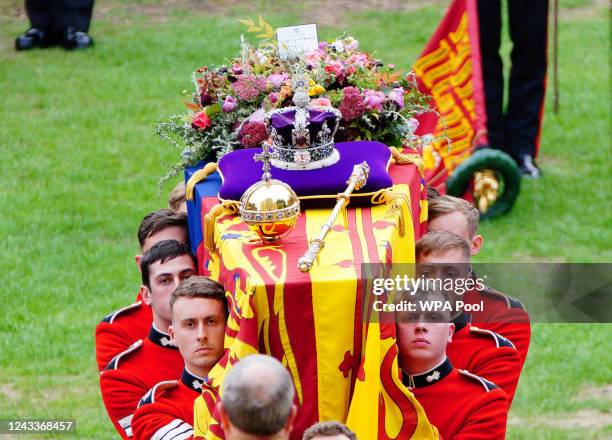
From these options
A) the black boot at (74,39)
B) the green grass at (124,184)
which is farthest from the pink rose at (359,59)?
the black boot at (74,39)

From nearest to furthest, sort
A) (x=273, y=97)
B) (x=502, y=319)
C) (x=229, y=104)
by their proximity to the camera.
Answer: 1. (x=502, y=319)
2. (x=273, y=97)
3. (x=229, y=104)

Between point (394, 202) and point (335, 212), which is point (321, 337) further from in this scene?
point (394, 202)

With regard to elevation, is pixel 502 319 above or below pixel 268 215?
below

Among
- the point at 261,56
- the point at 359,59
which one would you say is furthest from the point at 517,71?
the point at 261,56

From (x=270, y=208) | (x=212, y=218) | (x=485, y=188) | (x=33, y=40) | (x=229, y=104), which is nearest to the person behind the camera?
(x=270, y=208)

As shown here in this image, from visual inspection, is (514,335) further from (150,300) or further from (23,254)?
(23,254)

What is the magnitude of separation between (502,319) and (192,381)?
1288 millimetres

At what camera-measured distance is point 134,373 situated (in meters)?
4.77

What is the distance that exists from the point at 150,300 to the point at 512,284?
300 centimetres

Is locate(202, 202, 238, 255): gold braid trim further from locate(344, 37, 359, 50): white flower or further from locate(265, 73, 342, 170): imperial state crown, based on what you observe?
locate(344, 37, 359, 50): white flower

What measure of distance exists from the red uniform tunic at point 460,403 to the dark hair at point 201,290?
2.13 ft

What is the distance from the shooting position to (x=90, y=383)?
7320 millimetres

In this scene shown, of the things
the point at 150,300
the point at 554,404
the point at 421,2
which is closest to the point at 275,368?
the point at 150,300

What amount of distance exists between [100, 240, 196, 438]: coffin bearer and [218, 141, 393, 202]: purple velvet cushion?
0.98 ft
